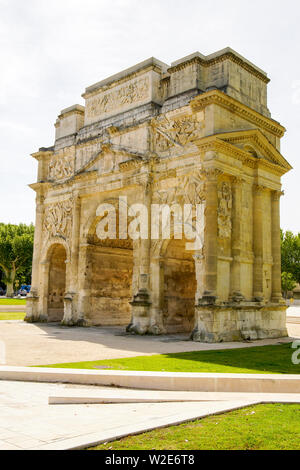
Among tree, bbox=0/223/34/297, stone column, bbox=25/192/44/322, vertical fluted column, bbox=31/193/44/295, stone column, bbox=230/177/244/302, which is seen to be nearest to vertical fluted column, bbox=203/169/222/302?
stone column, bbox=230/177/244/302

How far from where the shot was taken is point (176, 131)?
18.2m

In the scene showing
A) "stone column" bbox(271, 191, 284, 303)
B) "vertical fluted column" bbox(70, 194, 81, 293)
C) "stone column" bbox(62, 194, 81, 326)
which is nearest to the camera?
"stone column" bbox(271, 191, 284, 303)

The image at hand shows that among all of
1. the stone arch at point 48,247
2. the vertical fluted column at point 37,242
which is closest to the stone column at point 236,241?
the stone arch at point 48,247

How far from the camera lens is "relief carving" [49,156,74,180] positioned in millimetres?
23750

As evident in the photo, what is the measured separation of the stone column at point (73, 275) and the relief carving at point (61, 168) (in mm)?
2048

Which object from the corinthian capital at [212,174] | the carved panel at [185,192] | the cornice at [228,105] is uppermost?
the cornice at [228,105]

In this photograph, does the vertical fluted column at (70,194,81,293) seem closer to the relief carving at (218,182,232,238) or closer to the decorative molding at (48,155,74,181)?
the decorative molding at (48,155,74,181)

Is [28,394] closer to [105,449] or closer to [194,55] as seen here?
[105,449]

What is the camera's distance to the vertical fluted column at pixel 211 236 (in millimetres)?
15891

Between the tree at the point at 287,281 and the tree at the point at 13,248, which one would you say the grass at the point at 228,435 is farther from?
the tree at the point at 287,281

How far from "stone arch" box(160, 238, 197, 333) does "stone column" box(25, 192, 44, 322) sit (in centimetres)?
840

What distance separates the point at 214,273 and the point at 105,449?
1171 centimetres

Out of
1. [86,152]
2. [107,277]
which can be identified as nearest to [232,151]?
[86,152]

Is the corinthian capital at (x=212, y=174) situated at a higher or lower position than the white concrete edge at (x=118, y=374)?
higher
